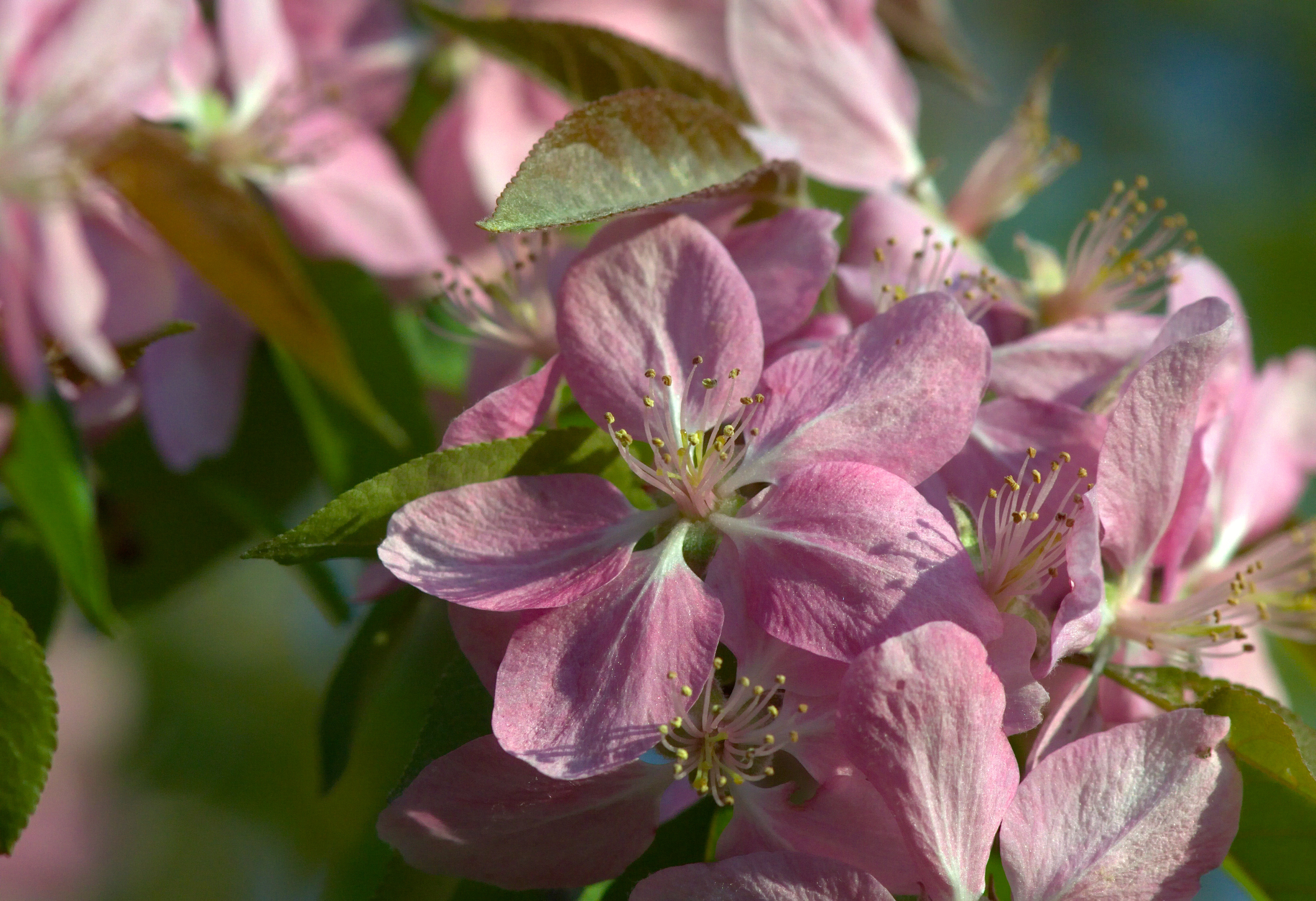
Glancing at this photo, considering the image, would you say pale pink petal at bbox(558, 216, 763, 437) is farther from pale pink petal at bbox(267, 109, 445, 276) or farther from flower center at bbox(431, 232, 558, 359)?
pale pink petal at bbox(267, 109, 445, 276)

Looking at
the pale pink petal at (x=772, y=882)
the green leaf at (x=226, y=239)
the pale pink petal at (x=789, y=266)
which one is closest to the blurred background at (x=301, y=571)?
the pale pink petal at (x=772, y=882)

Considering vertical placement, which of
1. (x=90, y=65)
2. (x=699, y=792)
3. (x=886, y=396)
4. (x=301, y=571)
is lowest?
(x=301, y=571)

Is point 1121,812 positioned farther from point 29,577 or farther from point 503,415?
point 29,577

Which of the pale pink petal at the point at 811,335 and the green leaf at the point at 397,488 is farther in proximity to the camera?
the pale pink petal at the point at 811,335

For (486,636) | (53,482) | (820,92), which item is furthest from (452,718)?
(820,92)

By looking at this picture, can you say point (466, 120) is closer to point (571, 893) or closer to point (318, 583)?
point (318, 583)

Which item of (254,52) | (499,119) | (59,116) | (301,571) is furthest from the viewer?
(499,119)

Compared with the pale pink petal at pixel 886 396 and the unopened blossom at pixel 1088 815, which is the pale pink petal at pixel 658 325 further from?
the unopened blossom at pixel 1088 815
